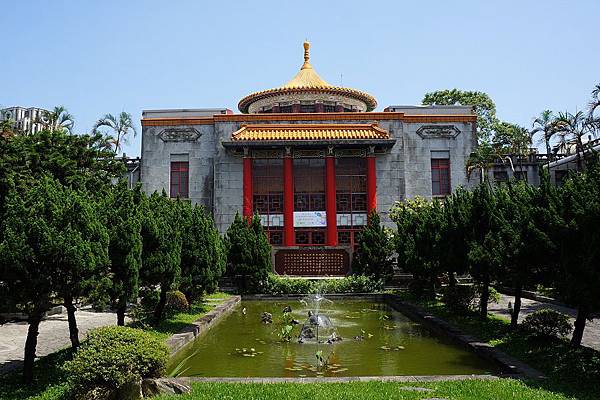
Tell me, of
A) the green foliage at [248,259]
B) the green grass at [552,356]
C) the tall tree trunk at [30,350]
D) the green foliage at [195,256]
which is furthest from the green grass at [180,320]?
the green grass at [552,356]

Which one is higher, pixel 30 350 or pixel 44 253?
pixel 44 253

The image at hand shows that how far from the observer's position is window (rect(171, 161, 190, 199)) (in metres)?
32.8

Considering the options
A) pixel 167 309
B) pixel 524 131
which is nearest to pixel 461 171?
pixel 524 131

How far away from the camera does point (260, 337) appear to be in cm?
1315

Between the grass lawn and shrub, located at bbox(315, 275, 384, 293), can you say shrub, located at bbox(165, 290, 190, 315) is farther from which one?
shrub, located at bbox(315, 275, 384, 293)

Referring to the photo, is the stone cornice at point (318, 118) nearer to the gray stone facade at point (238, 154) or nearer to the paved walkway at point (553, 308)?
the gray stone facade at point (238, 154)

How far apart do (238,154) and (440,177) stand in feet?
42.7

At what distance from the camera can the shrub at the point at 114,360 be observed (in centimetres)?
677

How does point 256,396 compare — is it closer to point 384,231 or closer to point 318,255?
point 384,231

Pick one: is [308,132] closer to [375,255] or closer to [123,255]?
[375,255]

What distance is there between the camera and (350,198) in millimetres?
31516

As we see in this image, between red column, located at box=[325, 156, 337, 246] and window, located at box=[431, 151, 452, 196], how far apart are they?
6716mm

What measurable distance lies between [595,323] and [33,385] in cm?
1346

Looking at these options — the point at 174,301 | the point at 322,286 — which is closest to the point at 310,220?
the point at 322,286
